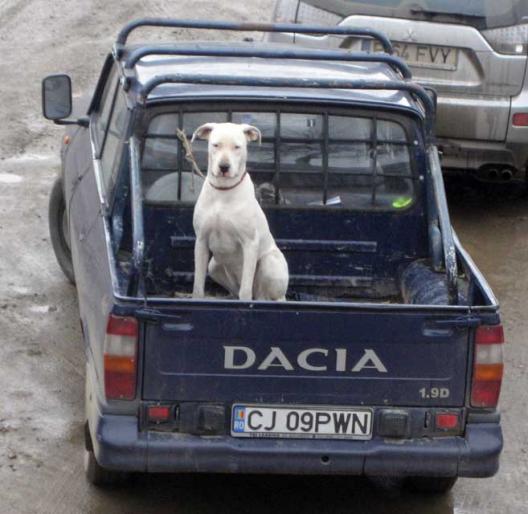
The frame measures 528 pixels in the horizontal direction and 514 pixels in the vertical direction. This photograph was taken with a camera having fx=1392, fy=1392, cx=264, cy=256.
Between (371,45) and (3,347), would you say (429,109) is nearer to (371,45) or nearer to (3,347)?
(3,347)

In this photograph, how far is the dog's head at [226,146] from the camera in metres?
5.89

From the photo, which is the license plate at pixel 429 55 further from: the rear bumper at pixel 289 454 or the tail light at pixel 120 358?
the tail light at pixel 120 358

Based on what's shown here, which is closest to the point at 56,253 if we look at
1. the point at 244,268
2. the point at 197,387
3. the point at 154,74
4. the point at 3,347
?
the point at 3,347

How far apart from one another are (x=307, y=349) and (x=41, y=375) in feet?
8.08

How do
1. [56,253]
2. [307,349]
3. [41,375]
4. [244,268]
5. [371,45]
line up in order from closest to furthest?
[307,349] → [244,268] → [41,375] → [56,253] → [371,45]

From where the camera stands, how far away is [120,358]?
535 centimetres

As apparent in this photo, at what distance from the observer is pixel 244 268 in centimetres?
603

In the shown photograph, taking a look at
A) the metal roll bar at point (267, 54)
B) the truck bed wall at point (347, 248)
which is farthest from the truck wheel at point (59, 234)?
the truck bed wall at point (347, 248)

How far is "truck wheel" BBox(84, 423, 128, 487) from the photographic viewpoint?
238 inches

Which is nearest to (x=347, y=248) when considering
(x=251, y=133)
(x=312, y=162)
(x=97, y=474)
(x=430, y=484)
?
(x=312, y=162)

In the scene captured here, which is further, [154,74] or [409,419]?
[154,74]

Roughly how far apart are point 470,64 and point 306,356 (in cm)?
503

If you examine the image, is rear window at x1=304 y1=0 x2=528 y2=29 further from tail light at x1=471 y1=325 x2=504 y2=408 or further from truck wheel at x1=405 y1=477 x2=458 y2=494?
tail light at x1=471 y1=325 x2=504 y2=408

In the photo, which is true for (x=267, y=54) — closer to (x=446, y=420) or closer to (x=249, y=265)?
(x=249, y=265)
